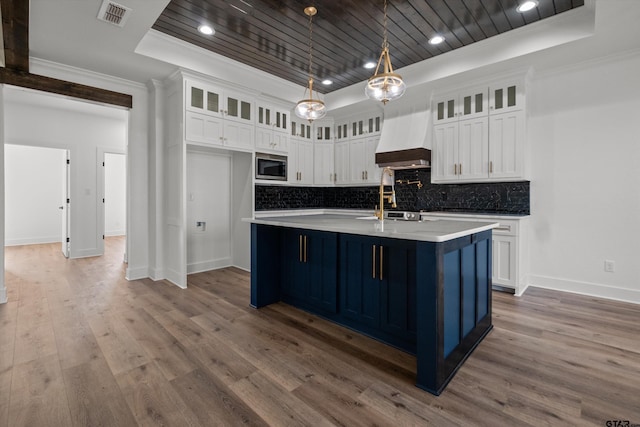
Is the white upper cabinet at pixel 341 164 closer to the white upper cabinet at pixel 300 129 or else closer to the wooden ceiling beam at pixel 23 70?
the white upper cabinet at pixel 300 129

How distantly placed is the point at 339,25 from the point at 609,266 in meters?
4.18

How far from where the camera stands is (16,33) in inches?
114

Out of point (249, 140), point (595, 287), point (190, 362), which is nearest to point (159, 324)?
point (190, 362)

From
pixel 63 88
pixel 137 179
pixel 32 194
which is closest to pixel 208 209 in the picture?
pixel 137 179

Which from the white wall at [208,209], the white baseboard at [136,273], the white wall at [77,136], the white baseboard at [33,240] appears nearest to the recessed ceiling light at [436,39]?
the white wall at [208,209]

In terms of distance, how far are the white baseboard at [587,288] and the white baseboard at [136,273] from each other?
5457 millimetres

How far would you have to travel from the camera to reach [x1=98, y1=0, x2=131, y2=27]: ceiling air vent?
2637 mm

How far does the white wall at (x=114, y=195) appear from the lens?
29.1 ft

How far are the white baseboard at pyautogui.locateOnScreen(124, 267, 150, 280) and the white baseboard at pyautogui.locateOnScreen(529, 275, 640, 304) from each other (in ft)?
17.9

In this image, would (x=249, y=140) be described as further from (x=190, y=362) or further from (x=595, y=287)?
(x=595, y=287)

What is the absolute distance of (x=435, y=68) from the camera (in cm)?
415

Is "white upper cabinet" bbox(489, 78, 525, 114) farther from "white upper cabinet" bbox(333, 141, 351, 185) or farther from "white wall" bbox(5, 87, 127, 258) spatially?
"white wall" bbox(5, 87, 127, 258)

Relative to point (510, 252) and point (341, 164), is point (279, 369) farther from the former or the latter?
point (341, 164)

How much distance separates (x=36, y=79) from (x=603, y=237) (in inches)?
276
